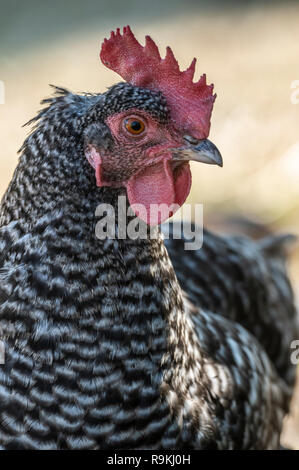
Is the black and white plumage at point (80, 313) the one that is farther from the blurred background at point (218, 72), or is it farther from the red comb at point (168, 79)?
the blurred background at point (218, 72)

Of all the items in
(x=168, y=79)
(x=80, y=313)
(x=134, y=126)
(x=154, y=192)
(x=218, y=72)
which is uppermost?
(x=218, y=72)

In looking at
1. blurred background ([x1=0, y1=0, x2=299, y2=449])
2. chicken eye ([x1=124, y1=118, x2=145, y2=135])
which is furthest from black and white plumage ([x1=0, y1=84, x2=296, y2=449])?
blurred background ([x1=0, y1=0, x2=299, y2=449])

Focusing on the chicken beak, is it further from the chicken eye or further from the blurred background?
the blurred background

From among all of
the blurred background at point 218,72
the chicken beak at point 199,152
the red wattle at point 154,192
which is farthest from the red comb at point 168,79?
the blurred background at point 218,72

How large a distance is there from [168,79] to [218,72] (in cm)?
441

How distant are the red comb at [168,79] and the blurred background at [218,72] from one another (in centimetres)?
239

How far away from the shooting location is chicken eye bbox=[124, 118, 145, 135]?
1743mm

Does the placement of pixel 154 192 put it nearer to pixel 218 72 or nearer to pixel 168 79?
pixel 168 79

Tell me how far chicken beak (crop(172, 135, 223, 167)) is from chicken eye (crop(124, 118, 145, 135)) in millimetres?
107

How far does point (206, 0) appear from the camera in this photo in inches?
273

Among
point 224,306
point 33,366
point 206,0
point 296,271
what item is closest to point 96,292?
point 33,366

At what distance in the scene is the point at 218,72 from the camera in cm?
609

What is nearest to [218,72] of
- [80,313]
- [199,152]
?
[199,152]
